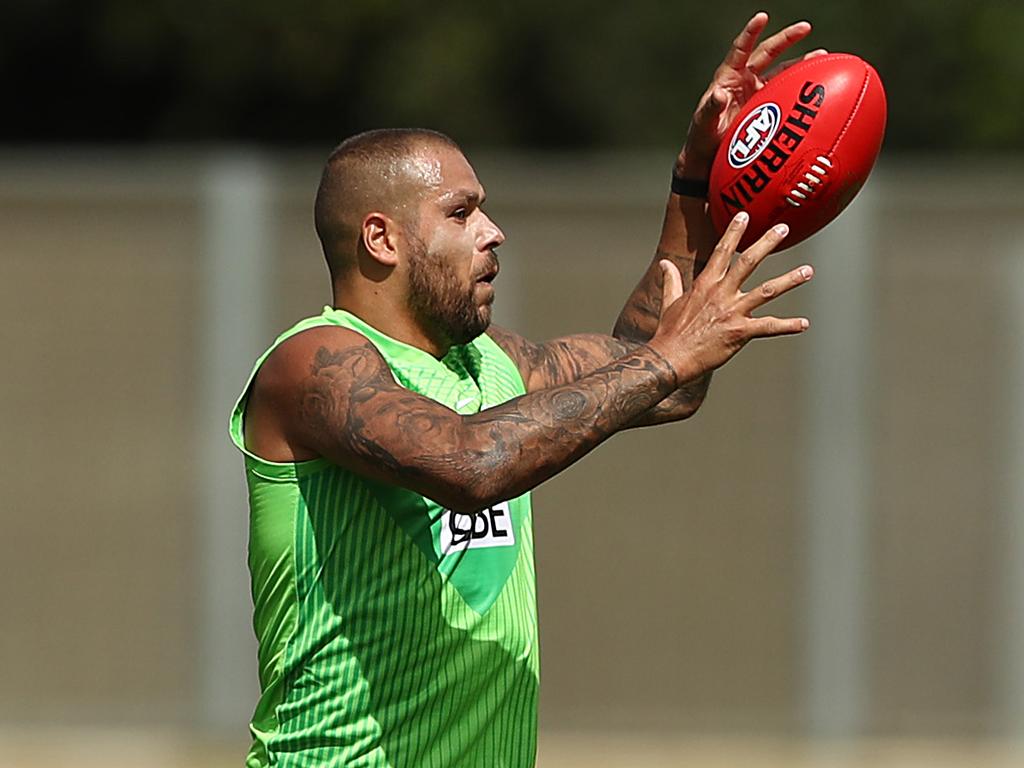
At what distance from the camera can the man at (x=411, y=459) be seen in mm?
→ 4012

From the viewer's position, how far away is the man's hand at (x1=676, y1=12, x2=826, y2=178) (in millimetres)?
4762

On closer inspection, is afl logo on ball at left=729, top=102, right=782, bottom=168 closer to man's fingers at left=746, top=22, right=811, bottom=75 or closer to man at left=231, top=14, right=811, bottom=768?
man's fingers at left=746, top=22, right=811, bottom=75

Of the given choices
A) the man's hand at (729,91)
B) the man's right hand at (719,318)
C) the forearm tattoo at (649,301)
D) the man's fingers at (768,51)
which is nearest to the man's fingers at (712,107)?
the man's hand at (729,91)

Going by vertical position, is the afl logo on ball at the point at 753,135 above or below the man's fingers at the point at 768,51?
below

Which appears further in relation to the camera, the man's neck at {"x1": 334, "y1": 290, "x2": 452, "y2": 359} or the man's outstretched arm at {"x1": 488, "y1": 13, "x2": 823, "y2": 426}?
the man's outstretched arm at {"x1": 488, "y1": 13, "x2": 823, "y2": 426}

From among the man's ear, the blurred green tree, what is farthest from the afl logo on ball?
the blurred green tree

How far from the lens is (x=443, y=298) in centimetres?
433

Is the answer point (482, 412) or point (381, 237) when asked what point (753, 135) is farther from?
point (482, 412)

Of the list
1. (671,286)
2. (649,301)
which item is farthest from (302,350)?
(649,301)

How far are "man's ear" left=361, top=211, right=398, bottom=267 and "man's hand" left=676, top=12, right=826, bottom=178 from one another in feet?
2.89

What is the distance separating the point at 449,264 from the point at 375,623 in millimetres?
790

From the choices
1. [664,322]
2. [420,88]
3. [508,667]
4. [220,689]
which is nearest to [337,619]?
[508,667]

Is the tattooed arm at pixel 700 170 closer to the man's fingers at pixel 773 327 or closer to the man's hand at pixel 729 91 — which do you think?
the man's hand at pixel 729 91

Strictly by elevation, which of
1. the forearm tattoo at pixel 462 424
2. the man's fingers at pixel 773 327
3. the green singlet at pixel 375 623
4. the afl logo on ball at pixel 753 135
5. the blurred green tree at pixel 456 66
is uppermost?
the blurred green tree at pixel 456 66
